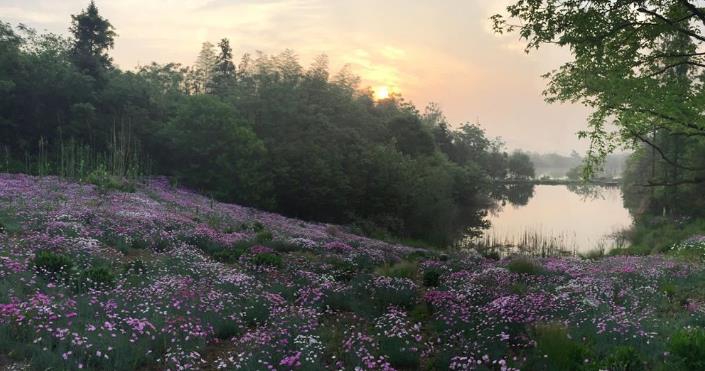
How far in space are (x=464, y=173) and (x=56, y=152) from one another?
42.6 meters

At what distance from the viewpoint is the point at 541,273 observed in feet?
42.4

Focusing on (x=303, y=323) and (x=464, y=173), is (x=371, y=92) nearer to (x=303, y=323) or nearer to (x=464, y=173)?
(x=464, y=173)

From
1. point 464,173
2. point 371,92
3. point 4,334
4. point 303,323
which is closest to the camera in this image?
point 4,334

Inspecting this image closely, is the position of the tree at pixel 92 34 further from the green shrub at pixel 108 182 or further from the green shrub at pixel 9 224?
the green shrub at pixel 9 224

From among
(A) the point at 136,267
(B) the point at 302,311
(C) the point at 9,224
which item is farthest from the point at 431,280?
(C) the point at 9,224

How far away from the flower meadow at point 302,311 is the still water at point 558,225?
23809 millimetres

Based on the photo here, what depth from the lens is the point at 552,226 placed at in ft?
161

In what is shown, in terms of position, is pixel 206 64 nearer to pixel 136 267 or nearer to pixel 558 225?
pixel 558 225

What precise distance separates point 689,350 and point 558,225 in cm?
4825

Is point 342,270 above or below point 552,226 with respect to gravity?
above

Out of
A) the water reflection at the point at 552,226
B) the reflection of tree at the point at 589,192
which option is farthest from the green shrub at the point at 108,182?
the reflection of tree at the point at 589,192

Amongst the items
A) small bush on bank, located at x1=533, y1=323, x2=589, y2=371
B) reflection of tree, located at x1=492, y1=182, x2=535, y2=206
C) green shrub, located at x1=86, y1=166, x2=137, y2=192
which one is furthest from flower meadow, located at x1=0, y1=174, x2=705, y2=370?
reflection of tree, located at x1=492, y1=182, x2=535, y2=206

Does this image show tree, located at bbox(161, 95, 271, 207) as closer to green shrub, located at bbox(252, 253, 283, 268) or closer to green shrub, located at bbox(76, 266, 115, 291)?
green shrub, located at bbox(252, 253, 283, 268)

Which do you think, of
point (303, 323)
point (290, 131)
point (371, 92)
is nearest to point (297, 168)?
point (290, 131)
